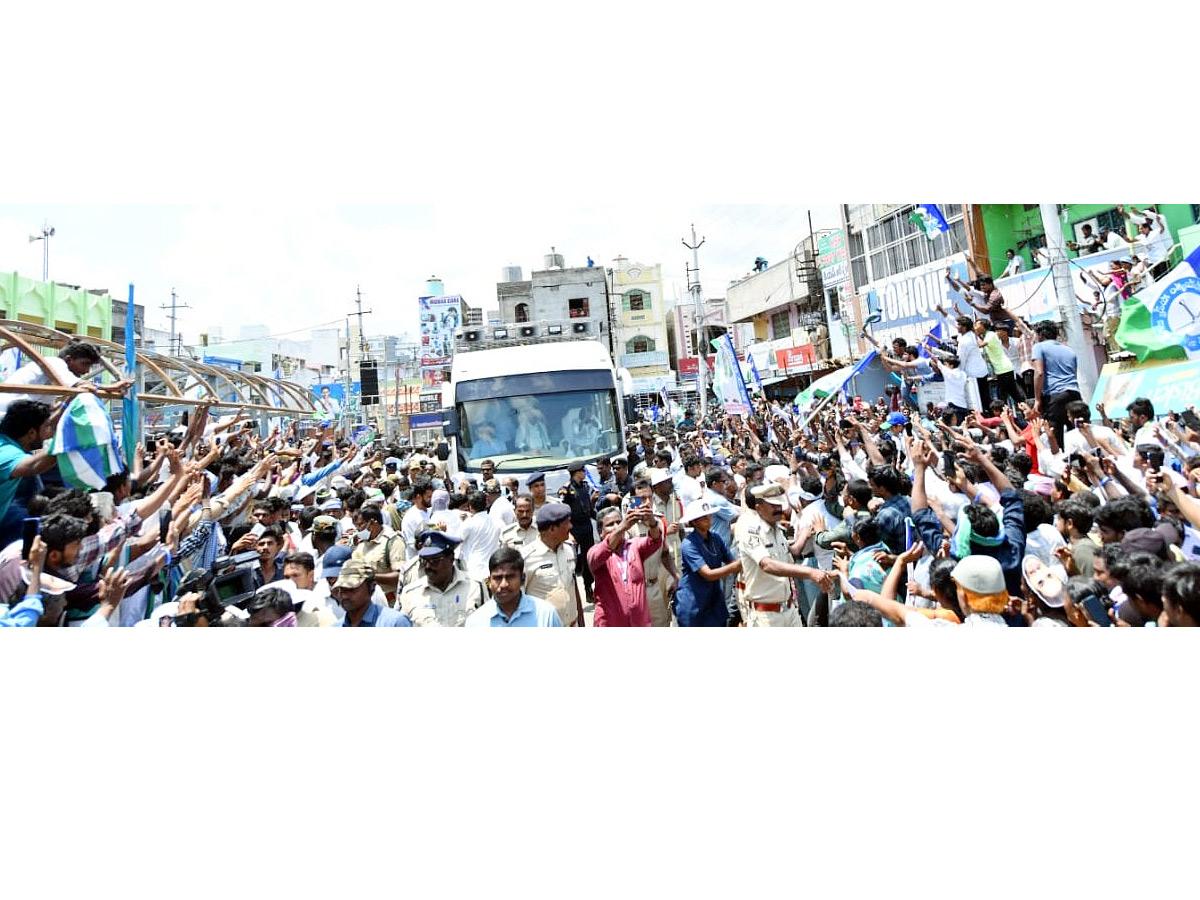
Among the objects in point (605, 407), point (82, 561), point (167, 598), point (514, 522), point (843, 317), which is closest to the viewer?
point (82, 561)

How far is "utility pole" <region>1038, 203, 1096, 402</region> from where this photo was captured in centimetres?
609

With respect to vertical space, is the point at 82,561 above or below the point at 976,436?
below

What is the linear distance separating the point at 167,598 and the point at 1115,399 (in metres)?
7.54

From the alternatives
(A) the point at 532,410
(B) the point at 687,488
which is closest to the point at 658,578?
(B) the point at 687,488

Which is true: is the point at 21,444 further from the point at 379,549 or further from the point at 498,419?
the point at 498,419

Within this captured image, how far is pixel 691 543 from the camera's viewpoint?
4.40 m

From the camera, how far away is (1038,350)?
20.6 feet

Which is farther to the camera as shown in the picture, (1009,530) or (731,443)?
(731,443)

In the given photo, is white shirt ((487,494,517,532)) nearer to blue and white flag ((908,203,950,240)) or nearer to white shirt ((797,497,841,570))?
white shirt ((797,497,841,570))

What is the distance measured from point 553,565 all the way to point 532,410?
4.91m

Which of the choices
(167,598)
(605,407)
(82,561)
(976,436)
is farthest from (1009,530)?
(605,407)

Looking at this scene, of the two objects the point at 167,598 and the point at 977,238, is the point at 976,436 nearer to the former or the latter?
the point at 167,598

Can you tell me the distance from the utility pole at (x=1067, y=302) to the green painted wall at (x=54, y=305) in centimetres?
1865

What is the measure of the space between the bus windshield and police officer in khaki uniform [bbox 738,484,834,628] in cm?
469
